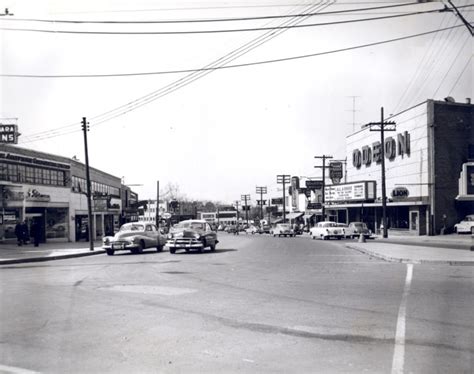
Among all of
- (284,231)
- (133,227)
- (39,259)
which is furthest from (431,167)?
(39,259)

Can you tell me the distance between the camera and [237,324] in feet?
27.5

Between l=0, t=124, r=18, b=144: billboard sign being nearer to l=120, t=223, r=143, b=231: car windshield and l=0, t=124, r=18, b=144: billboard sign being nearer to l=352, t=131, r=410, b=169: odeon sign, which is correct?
l=120, t=223, r=143, b=231: car windshield

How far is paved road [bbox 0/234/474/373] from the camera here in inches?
248

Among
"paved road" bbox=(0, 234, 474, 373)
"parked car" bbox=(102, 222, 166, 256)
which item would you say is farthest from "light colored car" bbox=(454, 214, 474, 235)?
"paved road" bbox=(0, 234, 474, 373)

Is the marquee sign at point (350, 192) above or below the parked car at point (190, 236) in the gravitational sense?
above

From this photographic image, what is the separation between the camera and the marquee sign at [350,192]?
56062 millimetres

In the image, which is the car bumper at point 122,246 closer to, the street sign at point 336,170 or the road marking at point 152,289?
the road marking at point 152,289

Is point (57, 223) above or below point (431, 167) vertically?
below

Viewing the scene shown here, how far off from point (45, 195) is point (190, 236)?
17072mm

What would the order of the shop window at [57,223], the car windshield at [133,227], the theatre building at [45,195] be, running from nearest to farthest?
the car windshield at [133,227]
the theatre building at [45,195]
the shop window at [57,223]

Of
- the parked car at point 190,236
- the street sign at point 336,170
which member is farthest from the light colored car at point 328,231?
the parked car at point 190,236

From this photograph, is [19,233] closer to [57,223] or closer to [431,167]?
[57,223]

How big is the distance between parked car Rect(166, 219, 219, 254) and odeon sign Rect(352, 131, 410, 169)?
29304 millimetres

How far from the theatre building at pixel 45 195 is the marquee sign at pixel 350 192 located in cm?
2785
